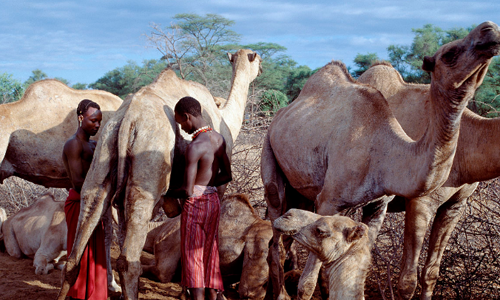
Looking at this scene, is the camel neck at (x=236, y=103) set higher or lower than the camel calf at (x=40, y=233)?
higher

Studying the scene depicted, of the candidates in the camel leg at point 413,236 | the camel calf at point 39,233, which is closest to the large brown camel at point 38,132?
the camel calf at point 39,233

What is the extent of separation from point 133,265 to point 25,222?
3581 millimetres

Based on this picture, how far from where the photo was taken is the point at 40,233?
23.2 feet

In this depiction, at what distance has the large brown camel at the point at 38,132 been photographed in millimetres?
6266

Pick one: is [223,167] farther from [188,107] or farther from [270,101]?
[270,101]

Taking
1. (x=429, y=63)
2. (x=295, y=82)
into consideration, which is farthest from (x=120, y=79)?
(x=429, y=63)

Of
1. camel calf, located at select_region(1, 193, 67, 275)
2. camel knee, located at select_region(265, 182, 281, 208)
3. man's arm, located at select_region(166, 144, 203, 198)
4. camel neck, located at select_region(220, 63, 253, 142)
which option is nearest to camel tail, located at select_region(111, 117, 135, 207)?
man's arm, located at select_region(166, 144, 203, 198)

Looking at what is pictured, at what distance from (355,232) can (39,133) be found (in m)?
5.06

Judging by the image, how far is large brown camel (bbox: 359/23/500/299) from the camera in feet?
14.3

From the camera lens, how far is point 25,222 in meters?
7.31

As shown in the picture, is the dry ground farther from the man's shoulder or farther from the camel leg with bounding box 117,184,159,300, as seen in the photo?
the man's shoulder

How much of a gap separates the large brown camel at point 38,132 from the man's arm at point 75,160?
1.57 metres

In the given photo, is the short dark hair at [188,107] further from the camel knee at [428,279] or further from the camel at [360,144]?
the camel knee at [428,279]

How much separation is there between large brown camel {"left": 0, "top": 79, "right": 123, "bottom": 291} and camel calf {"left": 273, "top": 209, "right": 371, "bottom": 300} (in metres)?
4.26
